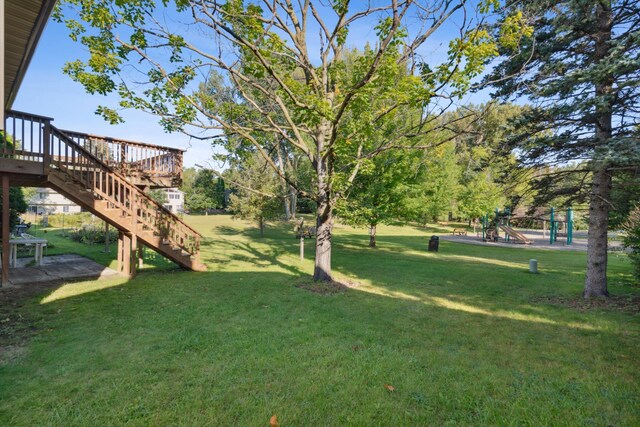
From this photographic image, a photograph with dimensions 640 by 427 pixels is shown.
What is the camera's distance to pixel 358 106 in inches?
267

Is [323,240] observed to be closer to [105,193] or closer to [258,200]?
[105,193]

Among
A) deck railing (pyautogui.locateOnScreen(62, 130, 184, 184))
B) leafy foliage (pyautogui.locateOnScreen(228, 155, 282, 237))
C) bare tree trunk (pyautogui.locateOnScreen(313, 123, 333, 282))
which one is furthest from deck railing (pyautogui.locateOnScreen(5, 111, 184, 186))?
leafy foliage (pyautogui.locateOnScreen(228, 155, 282, 237))

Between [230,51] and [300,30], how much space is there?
2.00 metres

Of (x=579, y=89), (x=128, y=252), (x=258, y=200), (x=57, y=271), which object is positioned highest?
(x=579, y=89)

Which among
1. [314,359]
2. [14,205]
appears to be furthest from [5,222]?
[314,359]

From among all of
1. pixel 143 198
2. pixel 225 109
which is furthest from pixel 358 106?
pixel 143 198

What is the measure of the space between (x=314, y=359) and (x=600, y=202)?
7483mm

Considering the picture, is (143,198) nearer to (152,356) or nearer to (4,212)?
(4,212)

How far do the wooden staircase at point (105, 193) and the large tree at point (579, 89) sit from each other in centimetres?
949

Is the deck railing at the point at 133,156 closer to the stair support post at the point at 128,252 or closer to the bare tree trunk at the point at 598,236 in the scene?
the stair support post at the point at 128,252

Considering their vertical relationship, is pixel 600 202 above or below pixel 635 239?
above

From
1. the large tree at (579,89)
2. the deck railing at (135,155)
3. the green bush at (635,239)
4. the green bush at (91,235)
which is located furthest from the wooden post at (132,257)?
the green bush at (635,239)

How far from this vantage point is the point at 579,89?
282 inches

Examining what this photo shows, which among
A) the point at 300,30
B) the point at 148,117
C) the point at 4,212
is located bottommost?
the point at 4,212
